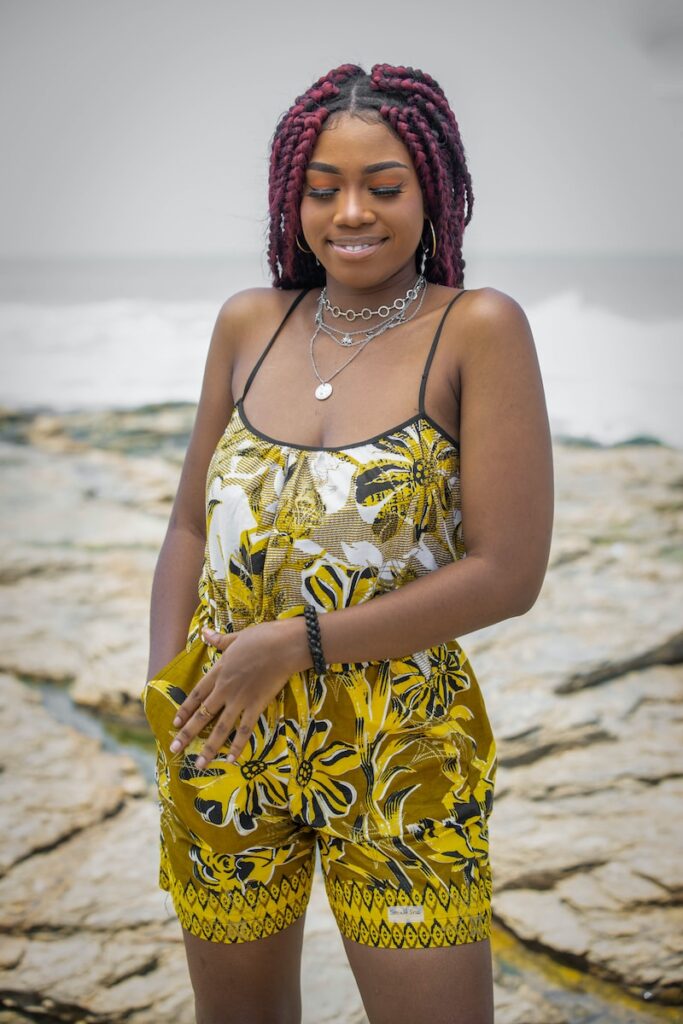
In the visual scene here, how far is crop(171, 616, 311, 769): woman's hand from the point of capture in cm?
151

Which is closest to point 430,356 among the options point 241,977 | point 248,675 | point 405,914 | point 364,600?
point 364,600

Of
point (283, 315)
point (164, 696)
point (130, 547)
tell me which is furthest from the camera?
point (130, 547)

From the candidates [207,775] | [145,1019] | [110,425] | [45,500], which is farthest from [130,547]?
[207,775]

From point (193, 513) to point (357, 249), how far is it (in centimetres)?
52

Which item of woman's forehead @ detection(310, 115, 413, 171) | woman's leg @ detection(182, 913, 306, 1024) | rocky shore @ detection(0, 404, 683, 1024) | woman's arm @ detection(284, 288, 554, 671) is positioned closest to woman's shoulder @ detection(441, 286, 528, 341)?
woman's arm @ detection(284, 288, 554, 671)

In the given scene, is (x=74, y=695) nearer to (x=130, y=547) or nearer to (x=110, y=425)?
(x=130, y=547)

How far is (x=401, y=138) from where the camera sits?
159 centimetres

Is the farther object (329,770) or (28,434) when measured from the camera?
(28,434)

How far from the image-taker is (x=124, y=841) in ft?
9.60

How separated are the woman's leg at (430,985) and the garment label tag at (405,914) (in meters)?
0.04

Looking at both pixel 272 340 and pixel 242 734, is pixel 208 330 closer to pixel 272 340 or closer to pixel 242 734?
pixel 272 340

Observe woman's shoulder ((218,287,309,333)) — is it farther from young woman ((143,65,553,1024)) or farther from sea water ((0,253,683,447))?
sea water ((0,253,683,447))

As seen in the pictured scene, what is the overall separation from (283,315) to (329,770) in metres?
0.70

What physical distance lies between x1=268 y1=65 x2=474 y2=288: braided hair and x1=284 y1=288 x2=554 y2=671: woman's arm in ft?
0.72
